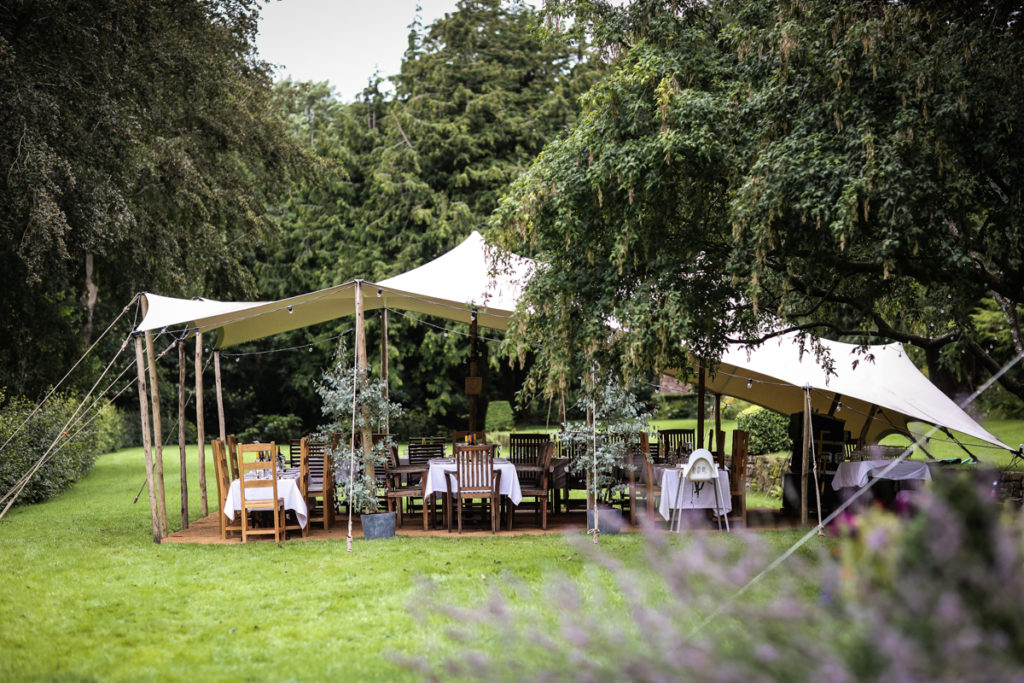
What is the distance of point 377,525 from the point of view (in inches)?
348

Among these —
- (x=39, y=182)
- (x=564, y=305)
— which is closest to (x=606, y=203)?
(x=564, y=305)

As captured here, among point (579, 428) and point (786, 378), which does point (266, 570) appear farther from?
point (786, 378)

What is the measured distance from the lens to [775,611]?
82.6 inches

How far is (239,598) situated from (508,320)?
194 inches

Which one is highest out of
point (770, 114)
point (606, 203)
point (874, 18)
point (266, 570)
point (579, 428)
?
point (874, 18)

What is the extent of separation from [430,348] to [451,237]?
2.73m

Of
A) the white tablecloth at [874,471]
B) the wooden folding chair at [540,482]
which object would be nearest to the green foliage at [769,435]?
the white tablecloth at [874,471]

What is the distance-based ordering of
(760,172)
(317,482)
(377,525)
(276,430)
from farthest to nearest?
(276,430) < (317,482) < (377,525) < (760,172)

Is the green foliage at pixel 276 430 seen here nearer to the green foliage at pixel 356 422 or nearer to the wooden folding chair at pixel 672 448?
the wooden folding chair at pixel 672 448

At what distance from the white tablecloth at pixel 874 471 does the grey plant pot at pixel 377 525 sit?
5.14 m

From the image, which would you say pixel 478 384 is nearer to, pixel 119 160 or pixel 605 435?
pixel 605 435

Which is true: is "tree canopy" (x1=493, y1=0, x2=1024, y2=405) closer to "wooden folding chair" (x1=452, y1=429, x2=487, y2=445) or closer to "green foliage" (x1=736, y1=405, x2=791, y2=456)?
"wooden folding chair" (x1=452, y1=429, x2=487, y2=445)

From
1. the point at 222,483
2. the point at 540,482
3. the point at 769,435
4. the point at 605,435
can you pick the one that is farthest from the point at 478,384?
the point at 769,435

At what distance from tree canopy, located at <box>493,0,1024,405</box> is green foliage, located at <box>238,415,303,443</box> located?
16.5 meters
